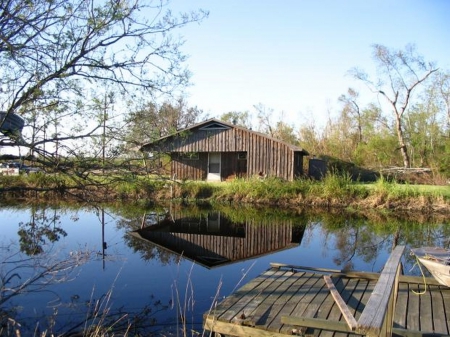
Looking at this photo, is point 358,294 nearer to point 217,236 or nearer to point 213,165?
point 217,236

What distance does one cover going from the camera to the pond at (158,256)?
6.71 metres

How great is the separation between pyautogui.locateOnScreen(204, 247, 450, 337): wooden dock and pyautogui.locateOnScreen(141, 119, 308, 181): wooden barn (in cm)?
1886

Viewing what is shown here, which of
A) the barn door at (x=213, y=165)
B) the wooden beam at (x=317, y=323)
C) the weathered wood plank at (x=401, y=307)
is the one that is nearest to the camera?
the wooden beam at (x=317, y=323)

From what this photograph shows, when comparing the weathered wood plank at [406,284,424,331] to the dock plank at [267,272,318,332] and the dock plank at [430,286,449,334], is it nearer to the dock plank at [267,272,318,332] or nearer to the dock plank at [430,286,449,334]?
the dock plank at [430,286,449,334]

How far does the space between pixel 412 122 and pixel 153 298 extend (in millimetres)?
36749

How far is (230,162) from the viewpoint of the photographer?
96.8ft

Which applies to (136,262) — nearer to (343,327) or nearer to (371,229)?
(343,327)

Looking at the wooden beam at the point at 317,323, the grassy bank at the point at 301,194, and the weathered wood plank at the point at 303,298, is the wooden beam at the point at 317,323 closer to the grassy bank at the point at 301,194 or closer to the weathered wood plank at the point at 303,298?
the weathered wood plank at the point at 303,298

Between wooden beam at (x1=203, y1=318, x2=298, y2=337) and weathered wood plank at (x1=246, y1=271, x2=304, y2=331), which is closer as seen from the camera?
wooden beam at (x1=203, y1=318, x2=298, y2=337)

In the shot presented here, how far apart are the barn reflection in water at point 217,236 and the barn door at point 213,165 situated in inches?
430

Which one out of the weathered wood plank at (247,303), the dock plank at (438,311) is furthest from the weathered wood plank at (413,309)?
the weathered wood plank at (247,303)

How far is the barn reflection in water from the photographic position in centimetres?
1159

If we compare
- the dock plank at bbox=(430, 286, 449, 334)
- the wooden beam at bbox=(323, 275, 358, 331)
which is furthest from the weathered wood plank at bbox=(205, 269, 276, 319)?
the dock plank at bbox=(430, 286, 449, 334)

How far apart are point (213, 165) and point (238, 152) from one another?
200 cm
